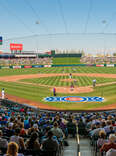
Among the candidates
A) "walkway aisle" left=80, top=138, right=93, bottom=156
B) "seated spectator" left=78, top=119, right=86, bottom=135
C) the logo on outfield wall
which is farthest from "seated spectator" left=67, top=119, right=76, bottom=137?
the logo on outfield wall

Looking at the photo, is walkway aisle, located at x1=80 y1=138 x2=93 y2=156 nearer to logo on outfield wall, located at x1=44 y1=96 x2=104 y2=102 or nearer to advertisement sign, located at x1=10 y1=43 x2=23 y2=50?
logo on outfield wall, located at x1=44 y1=96 x2=104 y2=102

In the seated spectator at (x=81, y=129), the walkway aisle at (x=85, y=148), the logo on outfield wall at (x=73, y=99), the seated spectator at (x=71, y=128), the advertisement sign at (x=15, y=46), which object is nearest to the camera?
the walkway aisle at (x=85, y=148)

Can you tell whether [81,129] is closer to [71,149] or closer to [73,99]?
[71,149]

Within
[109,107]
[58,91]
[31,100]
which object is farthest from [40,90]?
[109,107]

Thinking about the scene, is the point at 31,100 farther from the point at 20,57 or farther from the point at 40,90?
the point at 20,57

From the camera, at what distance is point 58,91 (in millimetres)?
38031

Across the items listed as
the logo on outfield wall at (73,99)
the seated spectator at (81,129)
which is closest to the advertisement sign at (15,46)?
the logo on outfield wall at (73,99)

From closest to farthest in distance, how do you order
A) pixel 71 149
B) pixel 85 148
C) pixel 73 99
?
1. pixel 71 149
2. pixel 85 148
3. pixel 73 99

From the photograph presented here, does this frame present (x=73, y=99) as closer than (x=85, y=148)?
No

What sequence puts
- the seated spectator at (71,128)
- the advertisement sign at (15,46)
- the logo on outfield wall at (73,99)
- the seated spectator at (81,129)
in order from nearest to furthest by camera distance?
the seated spectator at (71,128) → the seated spectator at (81,129) → the logo on outfield wall at (73,99) → the advertisement sign at (15,46)

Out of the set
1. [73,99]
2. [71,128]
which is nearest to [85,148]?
[71,128]

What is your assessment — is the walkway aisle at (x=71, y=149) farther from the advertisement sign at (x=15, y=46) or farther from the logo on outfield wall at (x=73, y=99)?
the advertisement sign at (x=15, y=46)

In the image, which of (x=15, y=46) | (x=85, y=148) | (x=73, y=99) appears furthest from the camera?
(x=15, y=46)

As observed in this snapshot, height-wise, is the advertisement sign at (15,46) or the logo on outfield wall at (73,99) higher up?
the advertisement sign at (15,46)
